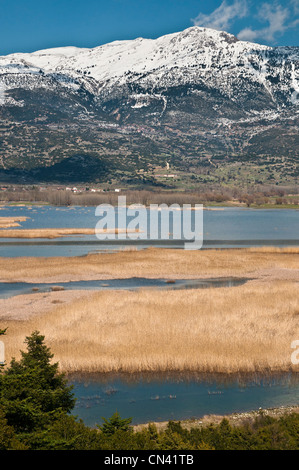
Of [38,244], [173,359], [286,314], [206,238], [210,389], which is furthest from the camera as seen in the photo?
[206,238]

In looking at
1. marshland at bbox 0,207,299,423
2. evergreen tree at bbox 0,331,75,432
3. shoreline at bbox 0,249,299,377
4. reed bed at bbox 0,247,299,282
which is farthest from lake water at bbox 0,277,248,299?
evergreen tree at bbox 0,331,75,432

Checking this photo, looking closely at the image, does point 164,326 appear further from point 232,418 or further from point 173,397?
point 232,418

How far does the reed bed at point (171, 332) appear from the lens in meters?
24.6

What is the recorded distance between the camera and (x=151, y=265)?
196ft

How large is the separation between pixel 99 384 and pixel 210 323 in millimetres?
10252

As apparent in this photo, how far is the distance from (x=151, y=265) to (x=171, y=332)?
30728mm

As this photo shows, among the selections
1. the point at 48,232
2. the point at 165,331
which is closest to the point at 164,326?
the point at 165,331

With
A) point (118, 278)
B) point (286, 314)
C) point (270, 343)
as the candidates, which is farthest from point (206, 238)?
point (270, 343)

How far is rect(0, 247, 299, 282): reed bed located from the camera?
5481cm

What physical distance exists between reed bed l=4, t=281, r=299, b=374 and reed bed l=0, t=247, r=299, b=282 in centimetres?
1464

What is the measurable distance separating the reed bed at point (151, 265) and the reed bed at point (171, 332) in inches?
576

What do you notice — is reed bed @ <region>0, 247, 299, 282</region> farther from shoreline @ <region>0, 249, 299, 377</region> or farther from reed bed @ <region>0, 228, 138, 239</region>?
reed bed @ <region>0, 228, 138, 239</region>

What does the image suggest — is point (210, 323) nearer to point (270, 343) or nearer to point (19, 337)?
point (270, 343)
